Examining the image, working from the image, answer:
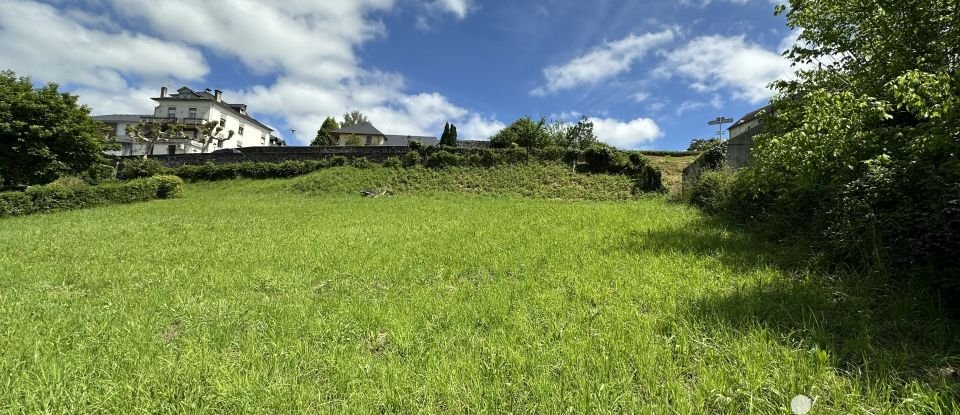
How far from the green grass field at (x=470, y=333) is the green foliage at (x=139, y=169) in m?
24.0

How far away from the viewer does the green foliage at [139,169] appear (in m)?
28.0

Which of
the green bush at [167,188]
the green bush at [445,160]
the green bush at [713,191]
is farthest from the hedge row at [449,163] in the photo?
the green bush at [713,191]

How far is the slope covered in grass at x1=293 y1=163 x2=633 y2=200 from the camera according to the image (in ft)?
65.5

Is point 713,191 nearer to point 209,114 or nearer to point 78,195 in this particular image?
point 78,195

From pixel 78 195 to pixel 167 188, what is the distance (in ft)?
12.1

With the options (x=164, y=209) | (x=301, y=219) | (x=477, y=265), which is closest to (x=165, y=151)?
(x=164, y=209)

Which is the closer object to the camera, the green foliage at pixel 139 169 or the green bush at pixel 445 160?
the green bush at pixel 445 160

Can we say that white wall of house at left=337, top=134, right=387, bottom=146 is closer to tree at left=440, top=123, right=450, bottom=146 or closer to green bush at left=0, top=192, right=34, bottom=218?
tree at left=440, top=123, right=450, bottom=146

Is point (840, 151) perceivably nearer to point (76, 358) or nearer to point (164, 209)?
point (76, 358)

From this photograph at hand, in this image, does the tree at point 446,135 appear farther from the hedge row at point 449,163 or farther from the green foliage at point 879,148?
the green foliage at point 879,148

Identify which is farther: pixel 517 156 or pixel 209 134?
pixel 209 134

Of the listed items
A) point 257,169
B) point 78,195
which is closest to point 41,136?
point 78,195

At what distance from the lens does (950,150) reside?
445cm

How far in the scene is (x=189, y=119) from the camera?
53.1 m
